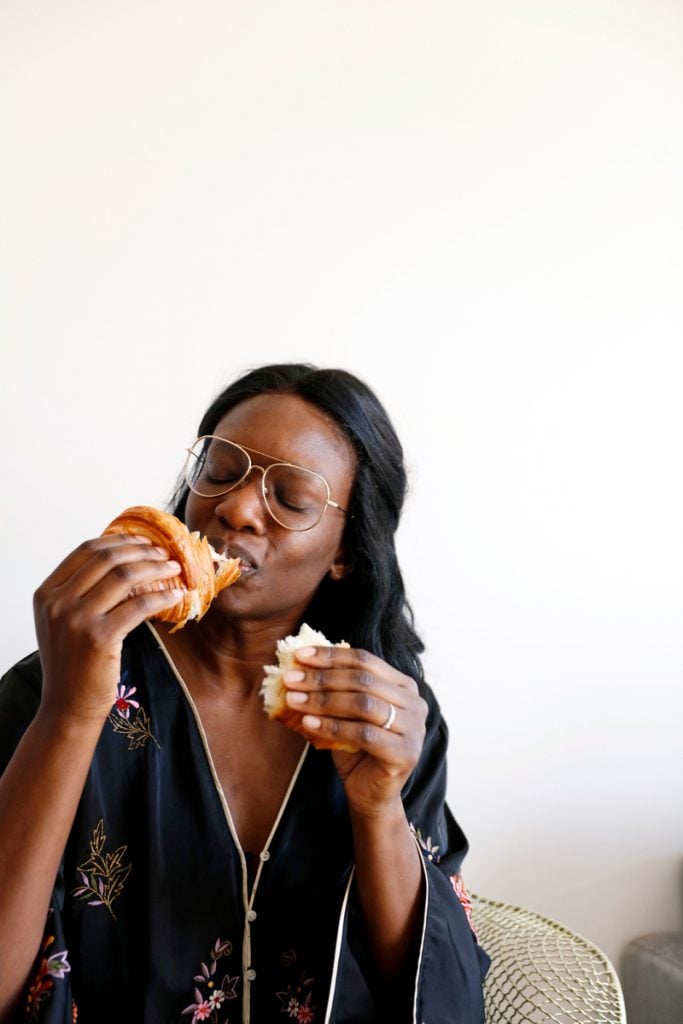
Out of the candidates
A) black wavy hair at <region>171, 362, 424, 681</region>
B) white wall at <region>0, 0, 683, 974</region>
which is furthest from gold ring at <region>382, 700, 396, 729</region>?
white wall at <region>0, 0, 683, 974</region>

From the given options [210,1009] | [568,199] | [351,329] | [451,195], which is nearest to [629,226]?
[568,199]

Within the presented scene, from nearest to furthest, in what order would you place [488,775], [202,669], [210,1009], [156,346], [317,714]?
[317,714]
[210,1009]
[202,669]
[156,346]
[488,775]

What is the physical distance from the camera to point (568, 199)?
8.23ft

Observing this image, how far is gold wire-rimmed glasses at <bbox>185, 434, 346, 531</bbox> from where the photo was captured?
151cm

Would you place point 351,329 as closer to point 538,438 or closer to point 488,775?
point 538,438

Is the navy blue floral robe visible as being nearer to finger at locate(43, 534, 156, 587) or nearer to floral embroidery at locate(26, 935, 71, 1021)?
floral embroidery at locate(26, 935, 71, 1021)

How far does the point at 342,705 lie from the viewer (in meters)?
1.23

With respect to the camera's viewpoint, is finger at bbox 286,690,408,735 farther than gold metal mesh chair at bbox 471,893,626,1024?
No

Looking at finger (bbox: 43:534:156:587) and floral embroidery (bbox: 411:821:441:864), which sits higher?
finger (bbox: 43:534:156:587)

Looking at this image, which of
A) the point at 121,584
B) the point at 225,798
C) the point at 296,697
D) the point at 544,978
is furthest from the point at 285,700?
the point at 544,978

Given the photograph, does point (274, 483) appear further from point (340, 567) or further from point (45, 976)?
point (45, 976)

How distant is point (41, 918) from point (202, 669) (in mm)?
501

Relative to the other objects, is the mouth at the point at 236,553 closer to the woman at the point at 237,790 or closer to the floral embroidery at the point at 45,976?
the woman at the point at 237,790

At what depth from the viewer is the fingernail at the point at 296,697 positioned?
1218 mm
